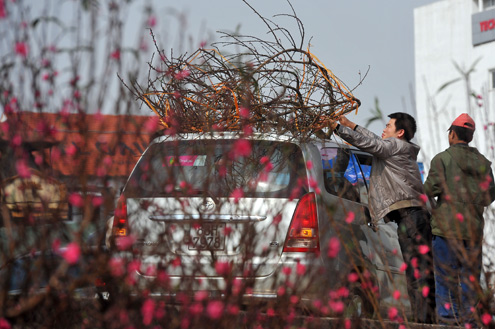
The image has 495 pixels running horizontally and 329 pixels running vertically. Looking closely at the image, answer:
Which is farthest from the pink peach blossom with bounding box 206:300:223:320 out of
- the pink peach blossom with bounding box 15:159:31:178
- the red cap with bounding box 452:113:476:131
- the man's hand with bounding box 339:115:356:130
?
the red cap with bounding box 452:113:476:131

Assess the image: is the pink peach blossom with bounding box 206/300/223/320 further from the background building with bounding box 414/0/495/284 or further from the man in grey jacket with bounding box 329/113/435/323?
the background building with bounding box 414/0/495/284

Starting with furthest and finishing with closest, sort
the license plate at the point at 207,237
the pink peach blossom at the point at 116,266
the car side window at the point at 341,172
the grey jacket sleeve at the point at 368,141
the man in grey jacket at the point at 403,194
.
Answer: the man in grey jacket at the point at 403,194 < the grey jacket sleeve at the point at 368,141 < the car side window at the point at 341,172 < the license plate at the point at 207,237 < the pink peach blossom at the point at 116,266

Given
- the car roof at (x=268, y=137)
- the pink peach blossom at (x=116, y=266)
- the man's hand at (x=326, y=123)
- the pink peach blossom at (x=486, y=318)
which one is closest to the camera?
the pink peach blossom at (x=116, y=266)

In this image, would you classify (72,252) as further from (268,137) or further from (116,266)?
(268,137)

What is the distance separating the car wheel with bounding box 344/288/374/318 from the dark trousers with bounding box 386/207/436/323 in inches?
13.6

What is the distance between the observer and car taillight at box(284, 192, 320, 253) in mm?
4727

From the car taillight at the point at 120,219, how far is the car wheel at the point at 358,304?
224cm

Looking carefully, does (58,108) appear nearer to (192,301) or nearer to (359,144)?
(192,301)

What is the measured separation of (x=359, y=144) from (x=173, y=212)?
9.39 feet

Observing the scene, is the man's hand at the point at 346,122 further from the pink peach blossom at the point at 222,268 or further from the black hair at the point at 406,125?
the pink peach blossom at the point at 222,268

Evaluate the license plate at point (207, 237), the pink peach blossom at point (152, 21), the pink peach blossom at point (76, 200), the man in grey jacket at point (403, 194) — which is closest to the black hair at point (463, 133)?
the man in grey jacket at point (403, 194)

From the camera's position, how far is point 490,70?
36062mm

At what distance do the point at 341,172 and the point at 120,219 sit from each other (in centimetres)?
295

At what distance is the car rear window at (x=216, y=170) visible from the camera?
3.04 m
